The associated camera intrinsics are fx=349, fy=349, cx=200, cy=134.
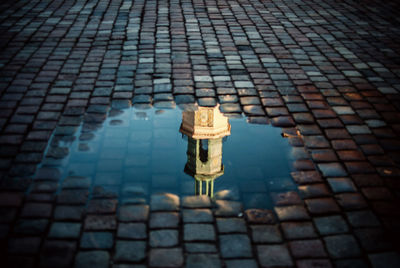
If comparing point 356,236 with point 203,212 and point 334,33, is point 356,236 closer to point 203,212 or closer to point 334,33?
point 203,212

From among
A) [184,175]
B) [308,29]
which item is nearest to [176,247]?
[184,175]

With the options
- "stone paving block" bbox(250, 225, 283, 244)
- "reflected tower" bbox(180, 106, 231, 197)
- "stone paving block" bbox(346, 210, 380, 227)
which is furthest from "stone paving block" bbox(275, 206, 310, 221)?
"reflected tower" bbox(180, 106, 231, 197)

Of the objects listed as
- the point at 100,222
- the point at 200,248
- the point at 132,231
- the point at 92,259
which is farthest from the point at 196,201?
the point at 92,259

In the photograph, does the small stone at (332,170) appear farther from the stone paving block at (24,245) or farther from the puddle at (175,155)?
the stone paving block at (24,245)

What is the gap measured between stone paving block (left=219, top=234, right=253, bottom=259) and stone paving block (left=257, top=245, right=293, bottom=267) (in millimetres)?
93

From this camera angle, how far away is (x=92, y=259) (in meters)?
2.62

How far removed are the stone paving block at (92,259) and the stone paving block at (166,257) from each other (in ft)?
1.11

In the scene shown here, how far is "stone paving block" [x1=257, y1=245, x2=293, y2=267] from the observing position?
265 cm

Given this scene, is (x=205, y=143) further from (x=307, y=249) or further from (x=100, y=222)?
(x=307, y=249)

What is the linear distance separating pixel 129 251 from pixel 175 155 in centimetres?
131

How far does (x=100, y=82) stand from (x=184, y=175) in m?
2.38

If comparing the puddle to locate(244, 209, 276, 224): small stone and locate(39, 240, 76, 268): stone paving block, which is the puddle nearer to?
locate(244, 209, 276, 224): small stone

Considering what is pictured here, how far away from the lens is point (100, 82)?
513 centimetres

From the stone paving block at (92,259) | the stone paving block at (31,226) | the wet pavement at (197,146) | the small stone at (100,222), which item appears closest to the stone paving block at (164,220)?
the wet pavement at (197,146)
